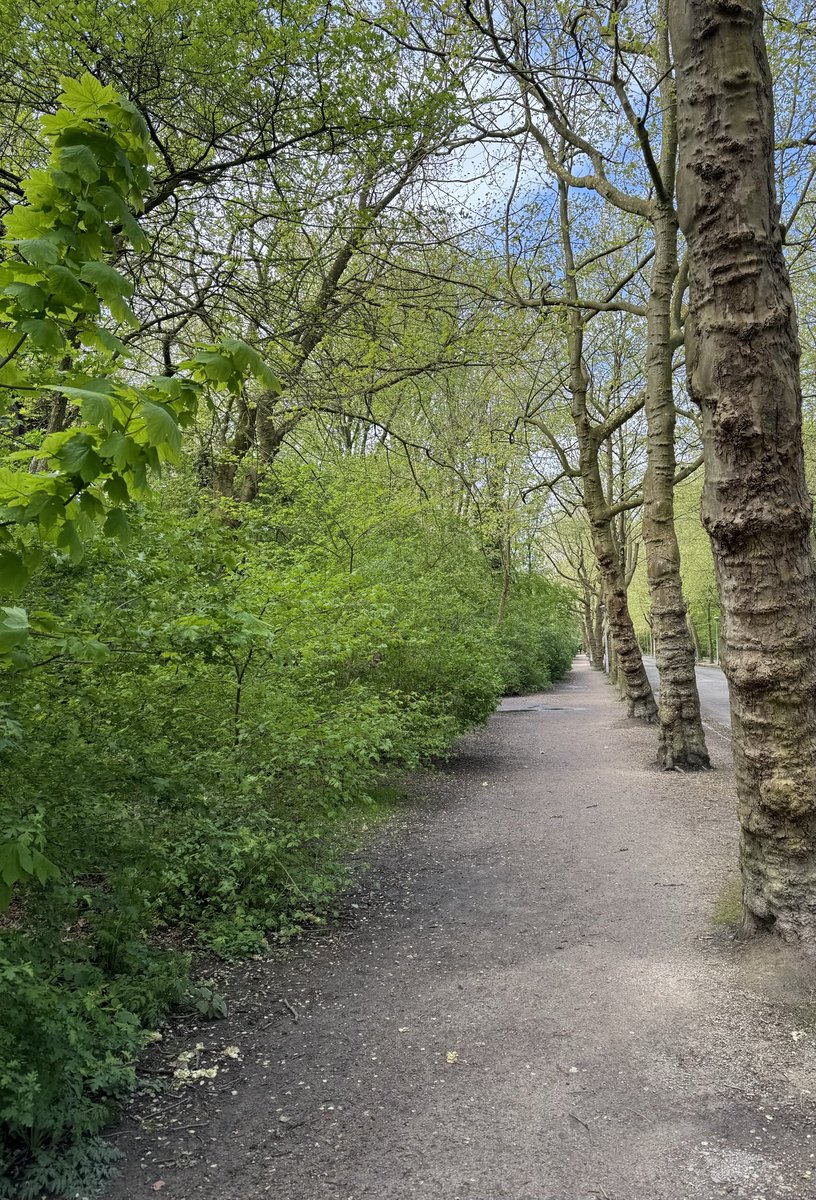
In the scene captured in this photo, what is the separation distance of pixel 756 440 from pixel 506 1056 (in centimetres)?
305

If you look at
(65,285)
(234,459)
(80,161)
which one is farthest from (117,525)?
(234,459)

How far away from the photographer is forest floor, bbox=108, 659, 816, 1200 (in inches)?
98.2

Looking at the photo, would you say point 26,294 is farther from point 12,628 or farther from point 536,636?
point 536,636

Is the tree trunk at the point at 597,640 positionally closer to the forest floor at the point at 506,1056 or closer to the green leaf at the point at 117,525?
the forest floor at the point at 506,1056

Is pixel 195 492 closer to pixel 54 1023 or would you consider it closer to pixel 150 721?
pixel 150 721

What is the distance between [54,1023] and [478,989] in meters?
2.12

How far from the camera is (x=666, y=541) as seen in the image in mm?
10148

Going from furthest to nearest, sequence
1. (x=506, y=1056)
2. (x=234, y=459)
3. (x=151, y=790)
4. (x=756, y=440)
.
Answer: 1. (x=234, y=459)
2. (x=756, y=440)
3. (x=151, y=790)
4. (x=506, y=1056)

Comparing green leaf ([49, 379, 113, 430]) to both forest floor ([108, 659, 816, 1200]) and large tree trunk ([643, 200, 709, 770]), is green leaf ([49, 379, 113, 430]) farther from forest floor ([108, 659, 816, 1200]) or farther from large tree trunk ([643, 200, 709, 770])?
large tree trunk ([643, 200, 709, 770])

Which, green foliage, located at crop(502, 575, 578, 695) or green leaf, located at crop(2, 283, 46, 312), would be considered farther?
green foliage, located at crop(502, 575, 578, 695)

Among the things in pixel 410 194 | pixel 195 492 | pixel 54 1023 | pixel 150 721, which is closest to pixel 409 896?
pixel 150 721

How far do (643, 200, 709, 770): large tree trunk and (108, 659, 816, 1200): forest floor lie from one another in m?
4.05

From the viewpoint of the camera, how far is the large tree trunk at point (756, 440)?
3863 mm

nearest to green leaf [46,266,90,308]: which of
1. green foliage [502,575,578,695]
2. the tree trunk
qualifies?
green foliage [502,575,578,695]
